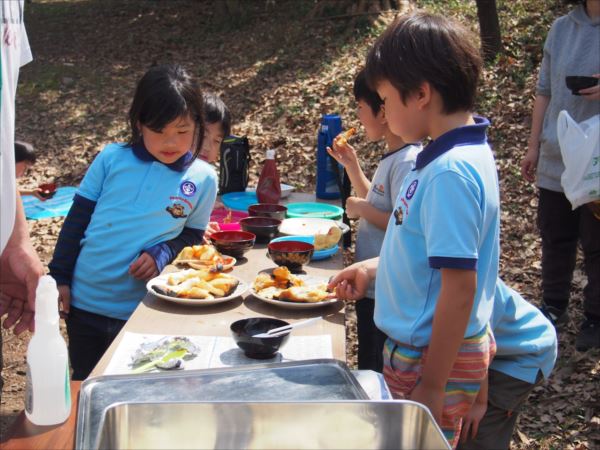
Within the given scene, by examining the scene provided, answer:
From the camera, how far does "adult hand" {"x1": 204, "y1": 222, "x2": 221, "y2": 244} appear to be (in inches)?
129

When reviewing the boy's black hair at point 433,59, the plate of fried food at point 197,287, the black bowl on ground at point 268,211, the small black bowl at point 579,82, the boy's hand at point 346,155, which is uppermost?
the boy's black hair at point 433,59

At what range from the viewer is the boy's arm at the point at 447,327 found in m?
1.94

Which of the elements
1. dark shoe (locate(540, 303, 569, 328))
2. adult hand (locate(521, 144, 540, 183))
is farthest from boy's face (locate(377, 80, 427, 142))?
dark shoe (locate(540, 303, 569, 328))

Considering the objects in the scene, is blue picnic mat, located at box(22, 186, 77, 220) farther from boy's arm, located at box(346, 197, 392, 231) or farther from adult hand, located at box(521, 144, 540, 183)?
boy's arm, located at box(346, 197, 392, 231)

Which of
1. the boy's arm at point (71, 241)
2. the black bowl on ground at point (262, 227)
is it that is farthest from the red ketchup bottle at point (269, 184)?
the boy's arm at point (71, 241)

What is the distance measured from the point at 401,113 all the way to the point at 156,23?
525 inches

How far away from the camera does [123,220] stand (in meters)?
3.03

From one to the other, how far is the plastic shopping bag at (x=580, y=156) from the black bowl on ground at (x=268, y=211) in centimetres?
173

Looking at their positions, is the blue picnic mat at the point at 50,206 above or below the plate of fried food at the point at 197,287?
below

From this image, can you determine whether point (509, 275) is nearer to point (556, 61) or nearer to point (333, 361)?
point (556, 61)

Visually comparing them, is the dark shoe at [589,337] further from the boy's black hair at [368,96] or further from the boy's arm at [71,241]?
the boy's arm at [71,241]

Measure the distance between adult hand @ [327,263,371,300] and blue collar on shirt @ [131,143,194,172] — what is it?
102 centimetres

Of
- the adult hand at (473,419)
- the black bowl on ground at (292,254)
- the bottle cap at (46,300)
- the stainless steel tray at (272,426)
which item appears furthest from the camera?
the black bowl on ground at (292,254)

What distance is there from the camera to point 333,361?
1925mm
